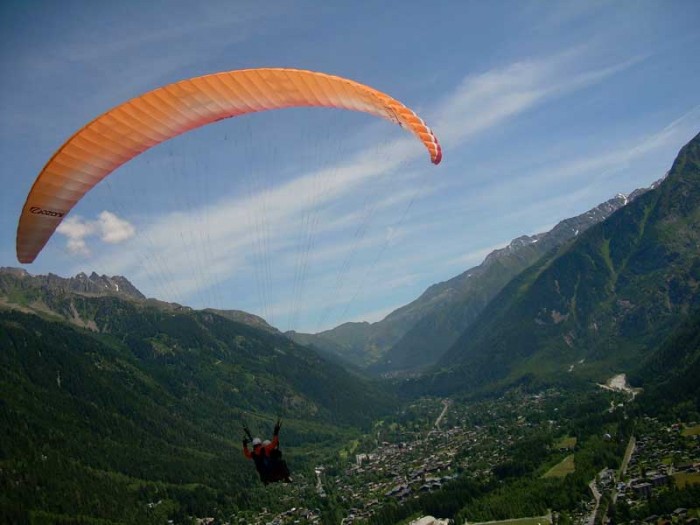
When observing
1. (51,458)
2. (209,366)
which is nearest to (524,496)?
(51,458)

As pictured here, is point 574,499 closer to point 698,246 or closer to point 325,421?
point 325,421

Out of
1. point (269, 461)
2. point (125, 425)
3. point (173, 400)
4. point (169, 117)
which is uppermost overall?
point (169, 117)

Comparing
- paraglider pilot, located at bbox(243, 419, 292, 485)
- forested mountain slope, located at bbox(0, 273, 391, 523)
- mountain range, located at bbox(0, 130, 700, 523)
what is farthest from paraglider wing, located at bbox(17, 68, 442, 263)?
forested mountain slope, located at bbox(0, 273, 391, 523)

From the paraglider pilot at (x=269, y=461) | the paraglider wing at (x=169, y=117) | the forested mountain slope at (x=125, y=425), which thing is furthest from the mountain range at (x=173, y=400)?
the paraglider wing at (x=169, y=117)

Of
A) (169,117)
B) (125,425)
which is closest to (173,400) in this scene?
(125,425)

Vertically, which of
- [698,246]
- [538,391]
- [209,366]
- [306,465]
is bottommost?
[538,391]

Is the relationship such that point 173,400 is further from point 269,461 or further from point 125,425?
point 269,461

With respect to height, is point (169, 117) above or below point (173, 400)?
above

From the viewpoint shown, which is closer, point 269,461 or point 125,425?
point 269,461

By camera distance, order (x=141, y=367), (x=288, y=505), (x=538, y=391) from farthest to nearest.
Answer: (x=141, y=367), (x=538, y=391), (x=288, y=505)

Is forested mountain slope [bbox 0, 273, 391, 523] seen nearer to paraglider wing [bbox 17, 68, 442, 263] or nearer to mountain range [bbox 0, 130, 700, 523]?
mountain range [bbox 0, 130, 700, 523]
